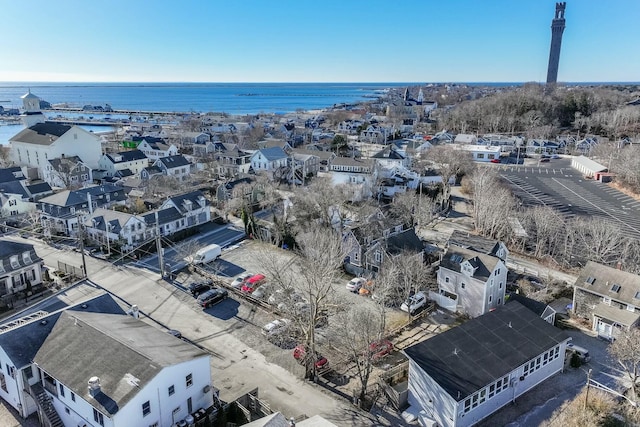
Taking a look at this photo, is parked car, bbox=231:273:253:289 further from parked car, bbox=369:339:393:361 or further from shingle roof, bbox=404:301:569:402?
shingle roof, bbox=404:301:569:402

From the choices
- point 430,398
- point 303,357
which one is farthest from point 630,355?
point 303,357

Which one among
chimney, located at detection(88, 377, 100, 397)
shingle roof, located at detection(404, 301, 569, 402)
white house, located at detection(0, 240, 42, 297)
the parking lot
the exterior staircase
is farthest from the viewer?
the parking lot

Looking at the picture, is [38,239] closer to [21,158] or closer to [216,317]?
[216,317]

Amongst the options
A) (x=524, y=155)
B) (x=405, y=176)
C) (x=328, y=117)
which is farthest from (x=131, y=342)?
(x=328, y=117)

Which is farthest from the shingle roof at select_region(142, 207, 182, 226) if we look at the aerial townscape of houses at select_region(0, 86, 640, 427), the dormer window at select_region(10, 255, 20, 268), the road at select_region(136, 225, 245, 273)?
the dormer window at select_region(10, 255, 20, 268)

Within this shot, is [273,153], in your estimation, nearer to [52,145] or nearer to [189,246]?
[52,145]

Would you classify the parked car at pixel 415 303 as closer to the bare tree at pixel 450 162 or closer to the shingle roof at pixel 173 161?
the bare tree at pixel 450 162
